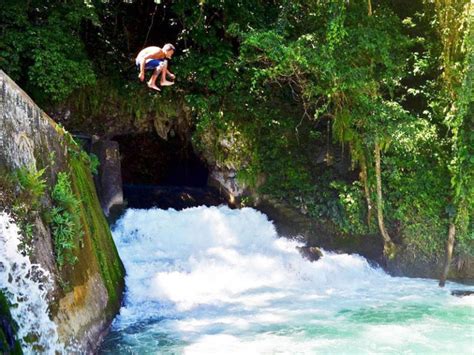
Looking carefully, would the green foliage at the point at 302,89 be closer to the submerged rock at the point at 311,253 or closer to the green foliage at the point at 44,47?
the green foliage at the point at 44,47

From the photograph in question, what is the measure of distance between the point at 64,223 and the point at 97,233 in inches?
57.8

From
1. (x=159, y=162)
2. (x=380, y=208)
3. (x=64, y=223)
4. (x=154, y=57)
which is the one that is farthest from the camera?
(x=159, y=162)

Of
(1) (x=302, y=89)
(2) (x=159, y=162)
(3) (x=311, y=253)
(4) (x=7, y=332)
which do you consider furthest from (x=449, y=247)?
(2) (x=159, y=162)

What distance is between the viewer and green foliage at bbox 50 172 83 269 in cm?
538

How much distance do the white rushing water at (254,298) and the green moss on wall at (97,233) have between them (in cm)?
37

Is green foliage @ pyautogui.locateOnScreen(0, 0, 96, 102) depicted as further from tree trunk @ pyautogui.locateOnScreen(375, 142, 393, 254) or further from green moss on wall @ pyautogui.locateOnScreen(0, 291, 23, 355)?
tree trunk @ pyautogui.locateOnScreen(375, 142, 393, 254)

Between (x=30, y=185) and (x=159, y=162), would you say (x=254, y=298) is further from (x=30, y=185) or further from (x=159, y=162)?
(x=159, y=162)

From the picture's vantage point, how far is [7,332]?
412 centimetres

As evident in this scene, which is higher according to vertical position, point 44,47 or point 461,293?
point 44,47

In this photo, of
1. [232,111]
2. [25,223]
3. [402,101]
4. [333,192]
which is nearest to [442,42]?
[402,101]

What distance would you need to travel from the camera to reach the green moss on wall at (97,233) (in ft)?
21.7

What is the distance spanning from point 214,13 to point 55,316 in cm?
839

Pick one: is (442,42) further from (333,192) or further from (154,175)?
(154,175)

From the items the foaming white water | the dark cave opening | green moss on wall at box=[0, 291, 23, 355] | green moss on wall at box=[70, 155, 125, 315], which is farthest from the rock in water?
green moss on wall at box=[0, 291, 23, 355]
